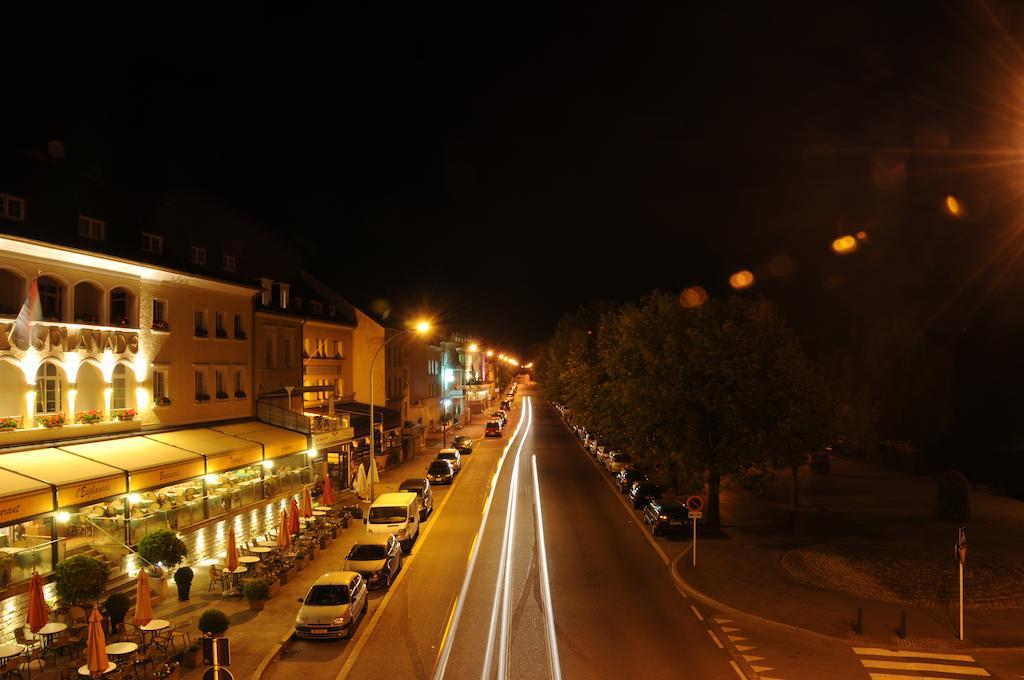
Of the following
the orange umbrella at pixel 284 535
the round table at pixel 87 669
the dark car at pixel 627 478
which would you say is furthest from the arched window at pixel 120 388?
the dark car at pixel 627 478

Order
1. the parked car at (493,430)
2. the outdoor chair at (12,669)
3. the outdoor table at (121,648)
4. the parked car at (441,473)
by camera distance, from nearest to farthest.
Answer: the outdoor chair at (12,669), the outdoor table at (121,648), the parked car at (441,473), the parked car at (493,430)

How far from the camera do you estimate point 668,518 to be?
27.7m

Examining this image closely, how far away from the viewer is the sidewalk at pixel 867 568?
17.5m

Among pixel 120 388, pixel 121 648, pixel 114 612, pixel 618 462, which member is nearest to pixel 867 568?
pixel 121 648

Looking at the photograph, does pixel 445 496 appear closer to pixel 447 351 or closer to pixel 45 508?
pixel 45 508

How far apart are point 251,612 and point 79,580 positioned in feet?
14.6

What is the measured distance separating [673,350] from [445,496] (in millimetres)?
16557

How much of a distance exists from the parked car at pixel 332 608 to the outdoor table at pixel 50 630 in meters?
4.94

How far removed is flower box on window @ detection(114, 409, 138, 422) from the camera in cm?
2344

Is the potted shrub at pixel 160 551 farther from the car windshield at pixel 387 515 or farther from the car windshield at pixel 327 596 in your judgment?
the car windshield at pixel 387 515

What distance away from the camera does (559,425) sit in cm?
9088

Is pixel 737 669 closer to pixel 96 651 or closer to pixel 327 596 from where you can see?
pixel 327 596

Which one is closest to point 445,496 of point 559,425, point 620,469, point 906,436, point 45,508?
point 620,469

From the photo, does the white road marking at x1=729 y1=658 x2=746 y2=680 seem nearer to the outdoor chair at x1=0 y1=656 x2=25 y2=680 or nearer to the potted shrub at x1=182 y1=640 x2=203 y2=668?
the potted shrub at x1=182 y1=640 x2=203 y2=668
